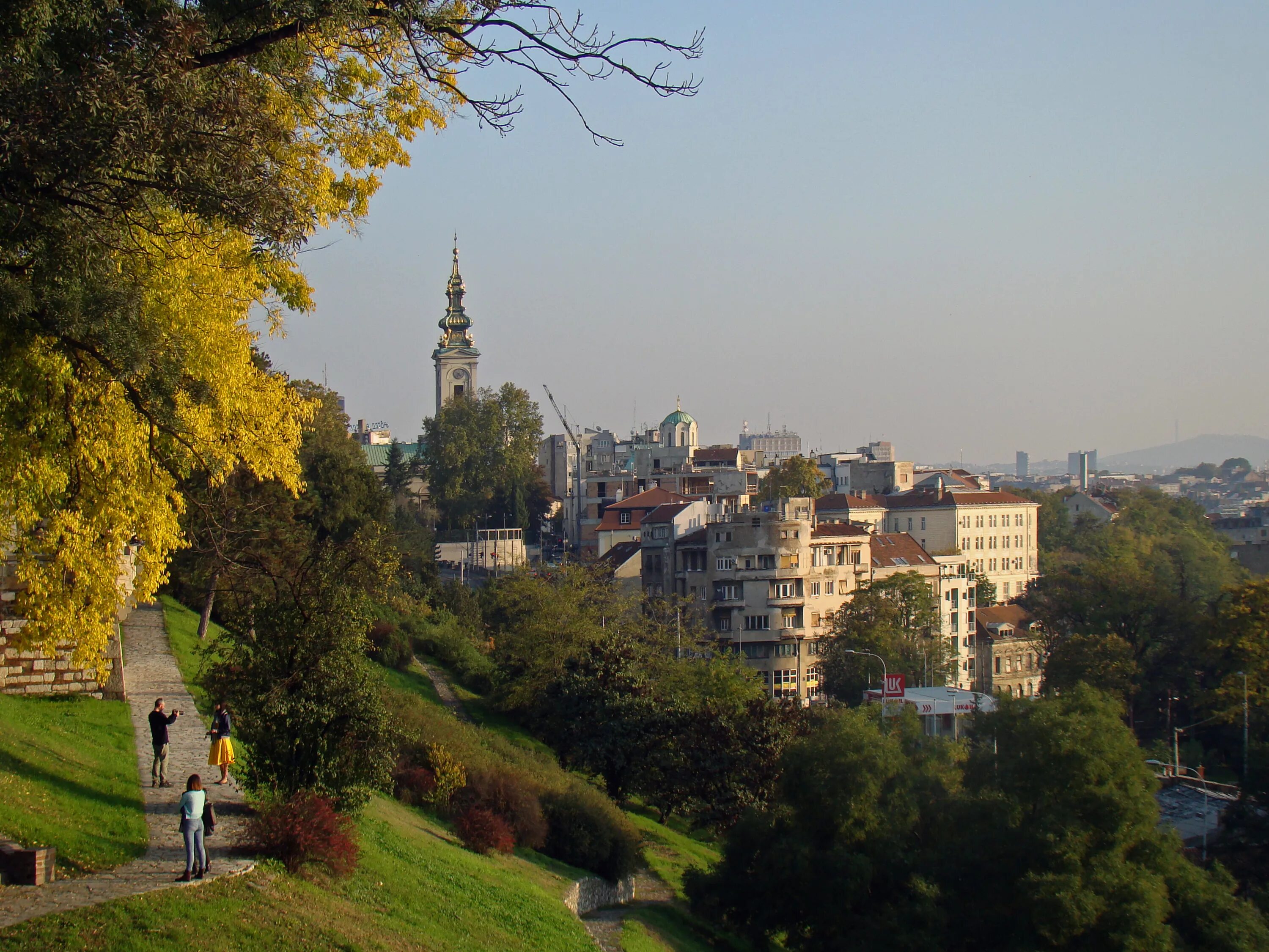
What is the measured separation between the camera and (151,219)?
35.7ft

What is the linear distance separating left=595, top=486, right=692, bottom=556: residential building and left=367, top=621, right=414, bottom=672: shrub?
3137 cm

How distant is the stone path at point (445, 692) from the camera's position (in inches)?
1465

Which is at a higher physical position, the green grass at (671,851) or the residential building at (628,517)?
the residential building at (628,517)

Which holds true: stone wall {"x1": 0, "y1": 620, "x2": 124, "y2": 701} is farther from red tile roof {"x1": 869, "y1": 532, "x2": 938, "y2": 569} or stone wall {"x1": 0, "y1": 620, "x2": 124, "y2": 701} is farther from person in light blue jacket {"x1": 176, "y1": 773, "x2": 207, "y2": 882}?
red tile roof {"x1": 869, "y1": 532, "x2": 938, "y2": 569}

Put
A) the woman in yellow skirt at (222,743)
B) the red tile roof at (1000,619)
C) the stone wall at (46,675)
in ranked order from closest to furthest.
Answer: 1. the woman in yellow skirt at (222,743)
2. the stone wall at (46,675)
3. the red tile roof at (1000,619)

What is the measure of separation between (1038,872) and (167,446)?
634 inches

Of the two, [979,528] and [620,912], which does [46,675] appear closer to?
[620,912]

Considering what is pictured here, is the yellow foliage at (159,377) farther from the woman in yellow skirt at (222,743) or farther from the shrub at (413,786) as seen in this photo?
the shrub at (413,786)

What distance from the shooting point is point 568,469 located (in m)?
123

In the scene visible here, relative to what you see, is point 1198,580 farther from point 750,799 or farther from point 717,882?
point 717,882

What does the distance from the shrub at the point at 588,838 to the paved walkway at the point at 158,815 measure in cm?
776

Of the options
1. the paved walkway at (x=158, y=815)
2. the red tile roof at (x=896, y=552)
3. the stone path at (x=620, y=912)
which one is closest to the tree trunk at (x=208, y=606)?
the paved walkway at (x=158, y=815)

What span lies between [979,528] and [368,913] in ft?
263

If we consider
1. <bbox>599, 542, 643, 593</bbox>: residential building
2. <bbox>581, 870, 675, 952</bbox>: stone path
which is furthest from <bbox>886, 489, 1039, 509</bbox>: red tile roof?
<bbox>581, 870, 675, 952</bbox>: stone path
